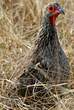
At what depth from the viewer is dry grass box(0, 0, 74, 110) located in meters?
4.38

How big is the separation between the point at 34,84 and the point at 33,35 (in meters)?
1.12

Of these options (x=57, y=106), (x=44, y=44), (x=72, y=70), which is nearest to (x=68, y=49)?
(x=72, y=70)

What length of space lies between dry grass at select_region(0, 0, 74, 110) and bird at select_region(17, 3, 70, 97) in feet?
0.28

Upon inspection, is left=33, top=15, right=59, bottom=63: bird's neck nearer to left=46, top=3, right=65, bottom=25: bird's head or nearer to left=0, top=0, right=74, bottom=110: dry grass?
left=46, top=3, right=65, bottom=25: bird's head

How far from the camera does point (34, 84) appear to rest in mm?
4336

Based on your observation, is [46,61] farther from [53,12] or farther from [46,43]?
[53,12]

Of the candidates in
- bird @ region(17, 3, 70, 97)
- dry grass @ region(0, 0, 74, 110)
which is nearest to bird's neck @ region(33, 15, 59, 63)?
bird @ region(17, 3, 70, 97)

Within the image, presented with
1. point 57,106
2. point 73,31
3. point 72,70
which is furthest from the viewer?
point 73,31

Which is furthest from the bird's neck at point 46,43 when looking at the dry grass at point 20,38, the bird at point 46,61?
the dry grass at point 20,38

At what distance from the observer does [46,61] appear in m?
4.36

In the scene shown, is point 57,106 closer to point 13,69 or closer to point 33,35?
point 13,69

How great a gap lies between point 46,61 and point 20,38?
0.85 m

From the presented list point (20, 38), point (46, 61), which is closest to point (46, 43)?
point (46, 61)

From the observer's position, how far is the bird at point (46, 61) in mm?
4355
